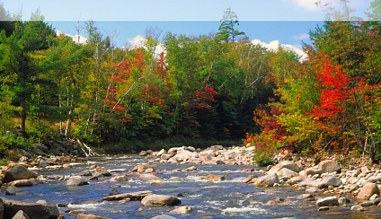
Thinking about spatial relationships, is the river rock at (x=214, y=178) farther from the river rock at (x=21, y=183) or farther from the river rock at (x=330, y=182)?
the river rock at (x=21, y=183)

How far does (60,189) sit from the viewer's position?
16.4 m

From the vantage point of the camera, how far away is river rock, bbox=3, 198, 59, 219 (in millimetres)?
10227

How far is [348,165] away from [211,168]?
7.01 metres

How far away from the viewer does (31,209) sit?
10500 mm

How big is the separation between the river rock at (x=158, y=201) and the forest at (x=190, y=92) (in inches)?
361

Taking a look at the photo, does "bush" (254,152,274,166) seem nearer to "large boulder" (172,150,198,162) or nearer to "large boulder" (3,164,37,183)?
"large boulder" (172,150,198,162)

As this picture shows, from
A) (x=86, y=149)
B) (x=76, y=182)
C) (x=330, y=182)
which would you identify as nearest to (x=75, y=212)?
(x=76, y=182)

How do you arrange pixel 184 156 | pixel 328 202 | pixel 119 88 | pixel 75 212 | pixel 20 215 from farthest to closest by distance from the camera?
pixel 119 88 < pixel 184 156 < pixel 328 202 < pixel 75 212 < pixel 20 215

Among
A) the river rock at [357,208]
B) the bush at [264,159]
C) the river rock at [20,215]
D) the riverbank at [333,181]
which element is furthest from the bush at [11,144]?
the river rock at [357,208]

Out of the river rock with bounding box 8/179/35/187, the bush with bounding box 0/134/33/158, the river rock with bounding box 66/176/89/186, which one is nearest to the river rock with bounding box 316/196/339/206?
the river rock with bounding box 66/176/89/186

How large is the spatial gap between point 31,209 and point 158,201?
3871mm

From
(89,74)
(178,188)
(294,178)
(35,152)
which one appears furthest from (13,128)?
(294,178)

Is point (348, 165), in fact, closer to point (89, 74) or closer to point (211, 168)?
point (211, 168)

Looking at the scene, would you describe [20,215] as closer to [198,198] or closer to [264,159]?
[198,198]
